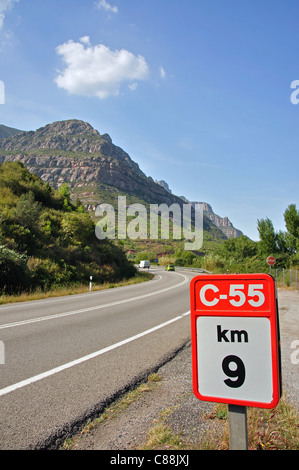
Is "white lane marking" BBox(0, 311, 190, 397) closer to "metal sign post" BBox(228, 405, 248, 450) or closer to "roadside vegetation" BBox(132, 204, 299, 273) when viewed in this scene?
"metal sign post" BBox(228, 405, 248, 450)

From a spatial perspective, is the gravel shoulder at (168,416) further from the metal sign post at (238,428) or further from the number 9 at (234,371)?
the number 9 at (234,371)

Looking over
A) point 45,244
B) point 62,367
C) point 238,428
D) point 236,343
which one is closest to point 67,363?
point 62,367

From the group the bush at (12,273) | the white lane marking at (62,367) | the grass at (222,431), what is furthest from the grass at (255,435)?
the bush at (12,273)

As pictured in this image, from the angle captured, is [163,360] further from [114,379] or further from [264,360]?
[264,360]

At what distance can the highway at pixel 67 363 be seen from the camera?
10.4 feet

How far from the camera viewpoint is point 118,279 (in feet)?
92.5

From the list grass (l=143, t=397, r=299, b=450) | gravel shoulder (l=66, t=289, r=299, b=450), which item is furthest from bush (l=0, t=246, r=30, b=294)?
grass (l=143, t=397, r=299, b=450)

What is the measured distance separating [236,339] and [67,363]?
157 inches

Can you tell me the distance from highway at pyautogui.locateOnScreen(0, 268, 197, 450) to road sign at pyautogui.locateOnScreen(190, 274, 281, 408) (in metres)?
1.92

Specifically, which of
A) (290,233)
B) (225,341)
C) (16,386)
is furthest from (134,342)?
(290,233)

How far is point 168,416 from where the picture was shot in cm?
329

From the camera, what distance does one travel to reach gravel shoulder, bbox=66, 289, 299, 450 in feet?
9.30

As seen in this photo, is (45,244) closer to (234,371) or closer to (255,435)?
(255,435)
